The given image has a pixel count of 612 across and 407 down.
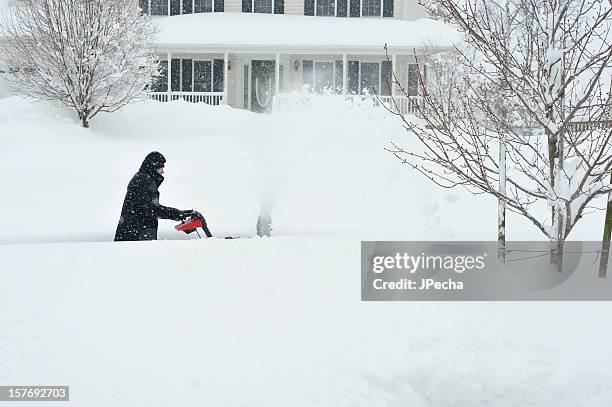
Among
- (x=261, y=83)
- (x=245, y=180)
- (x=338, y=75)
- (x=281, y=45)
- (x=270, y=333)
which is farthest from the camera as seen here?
(x=261, y=83)

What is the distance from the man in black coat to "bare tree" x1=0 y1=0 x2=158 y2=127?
44.9 feet

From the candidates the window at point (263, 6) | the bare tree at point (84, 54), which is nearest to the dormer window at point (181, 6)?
the window at point (263, 6)

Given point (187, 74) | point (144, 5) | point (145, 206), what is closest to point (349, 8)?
point (187, 74)

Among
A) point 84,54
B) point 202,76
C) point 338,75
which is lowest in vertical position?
point 202,76

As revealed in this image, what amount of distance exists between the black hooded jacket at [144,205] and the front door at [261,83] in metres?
20.2

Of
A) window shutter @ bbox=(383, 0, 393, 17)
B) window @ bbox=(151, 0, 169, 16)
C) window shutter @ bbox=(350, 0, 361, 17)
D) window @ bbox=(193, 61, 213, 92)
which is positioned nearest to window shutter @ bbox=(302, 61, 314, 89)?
window shutter @ bbox=(350, 0, 361, 17)

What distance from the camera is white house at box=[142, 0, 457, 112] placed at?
84.2 ft

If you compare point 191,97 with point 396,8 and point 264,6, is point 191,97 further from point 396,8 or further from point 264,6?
point 396,8

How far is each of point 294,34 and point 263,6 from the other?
366 cm

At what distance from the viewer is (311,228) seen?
38.1 feet

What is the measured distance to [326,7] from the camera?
2917cm

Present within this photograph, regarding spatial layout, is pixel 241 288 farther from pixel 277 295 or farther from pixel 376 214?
pixel 376 214

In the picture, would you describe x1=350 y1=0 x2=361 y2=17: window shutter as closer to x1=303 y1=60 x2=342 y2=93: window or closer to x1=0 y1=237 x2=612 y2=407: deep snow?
x1=303 y1=60 x2=342 y2=93: window

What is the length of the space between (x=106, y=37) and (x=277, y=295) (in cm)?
1682
